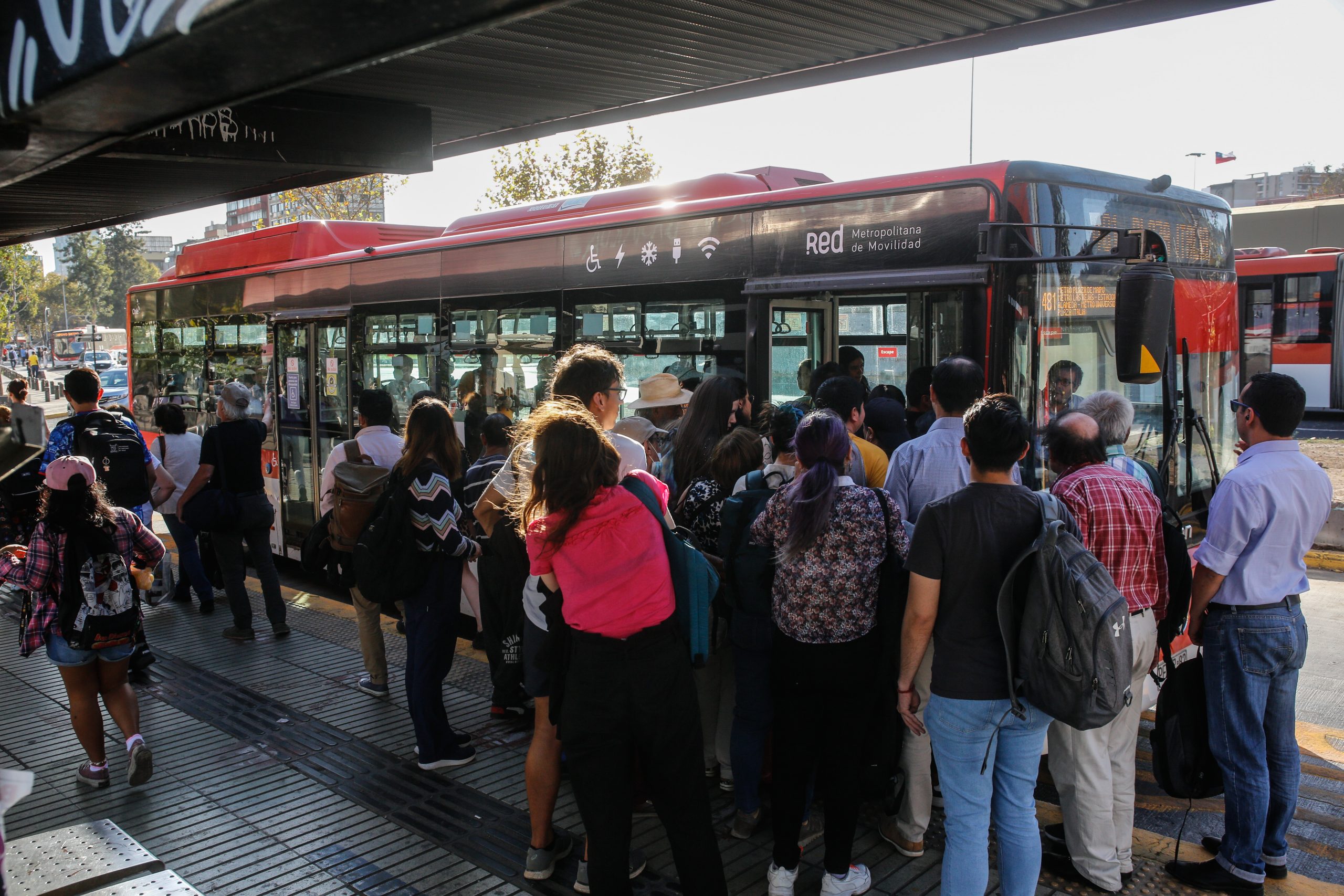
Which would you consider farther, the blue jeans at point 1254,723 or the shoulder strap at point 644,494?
the blue jeans at point 1254,723

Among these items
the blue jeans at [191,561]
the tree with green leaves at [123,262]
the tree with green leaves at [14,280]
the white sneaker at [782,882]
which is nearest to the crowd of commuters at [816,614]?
the white sneaker at [782,882]

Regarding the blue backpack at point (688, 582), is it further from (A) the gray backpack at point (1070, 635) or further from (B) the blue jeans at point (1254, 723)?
(B) the blue jeans at point (1254, 723)

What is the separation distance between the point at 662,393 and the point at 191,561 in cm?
440

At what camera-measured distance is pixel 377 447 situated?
5.97 m

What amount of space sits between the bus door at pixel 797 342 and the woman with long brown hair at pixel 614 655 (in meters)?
2.89

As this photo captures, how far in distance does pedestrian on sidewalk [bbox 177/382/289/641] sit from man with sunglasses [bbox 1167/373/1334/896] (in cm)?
595

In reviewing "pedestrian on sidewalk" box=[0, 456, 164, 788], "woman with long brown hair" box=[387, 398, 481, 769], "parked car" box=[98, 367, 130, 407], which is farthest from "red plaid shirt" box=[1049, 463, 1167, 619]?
"parked car" box=[98, 367, 130, 407]

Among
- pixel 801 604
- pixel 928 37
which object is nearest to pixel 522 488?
pixel 801 604

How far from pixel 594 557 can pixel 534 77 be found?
10.1ft

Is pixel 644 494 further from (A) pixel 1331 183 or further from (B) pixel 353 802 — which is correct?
(A) pixel 1331 183

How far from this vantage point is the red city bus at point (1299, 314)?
66.8 feet

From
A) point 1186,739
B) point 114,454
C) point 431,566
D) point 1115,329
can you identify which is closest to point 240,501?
point 114,454

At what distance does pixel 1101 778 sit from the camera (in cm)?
376

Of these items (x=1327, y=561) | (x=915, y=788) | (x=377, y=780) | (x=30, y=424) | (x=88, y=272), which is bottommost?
(x=1327, y=561)
